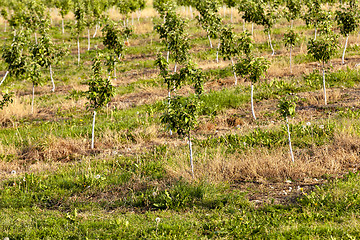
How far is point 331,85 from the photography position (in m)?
14.1

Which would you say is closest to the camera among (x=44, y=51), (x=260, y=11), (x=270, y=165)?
(x=270, y=165)

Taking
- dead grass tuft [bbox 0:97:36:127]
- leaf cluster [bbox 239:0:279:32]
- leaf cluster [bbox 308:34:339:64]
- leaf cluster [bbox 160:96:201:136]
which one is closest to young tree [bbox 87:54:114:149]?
leaf cluster [bbox 160:96:201:136]

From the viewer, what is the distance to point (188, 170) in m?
7.73

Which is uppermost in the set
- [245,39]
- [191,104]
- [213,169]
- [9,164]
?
[245,39]

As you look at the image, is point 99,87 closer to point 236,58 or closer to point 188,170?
point 188,170

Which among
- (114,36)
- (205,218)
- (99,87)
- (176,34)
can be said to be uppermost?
(176,34)

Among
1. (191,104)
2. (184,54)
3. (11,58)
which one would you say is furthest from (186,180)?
(11,58)

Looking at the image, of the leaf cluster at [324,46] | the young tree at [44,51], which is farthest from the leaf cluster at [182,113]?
the young tree at [44,51]

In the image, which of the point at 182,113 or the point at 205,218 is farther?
the point at 182,113

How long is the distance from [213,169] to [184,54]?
18.3ft

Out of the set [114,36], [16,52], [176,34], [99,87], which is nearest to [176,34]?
[176,34]

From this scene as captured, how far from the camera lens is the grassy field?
5730mm

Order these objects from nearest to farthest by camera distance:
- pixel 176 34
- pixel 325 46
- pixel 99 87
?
pixel 99 87 → pixel 176 34 → pixel 325 46

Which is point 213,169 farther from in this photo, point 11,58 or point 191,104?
point 11,58
